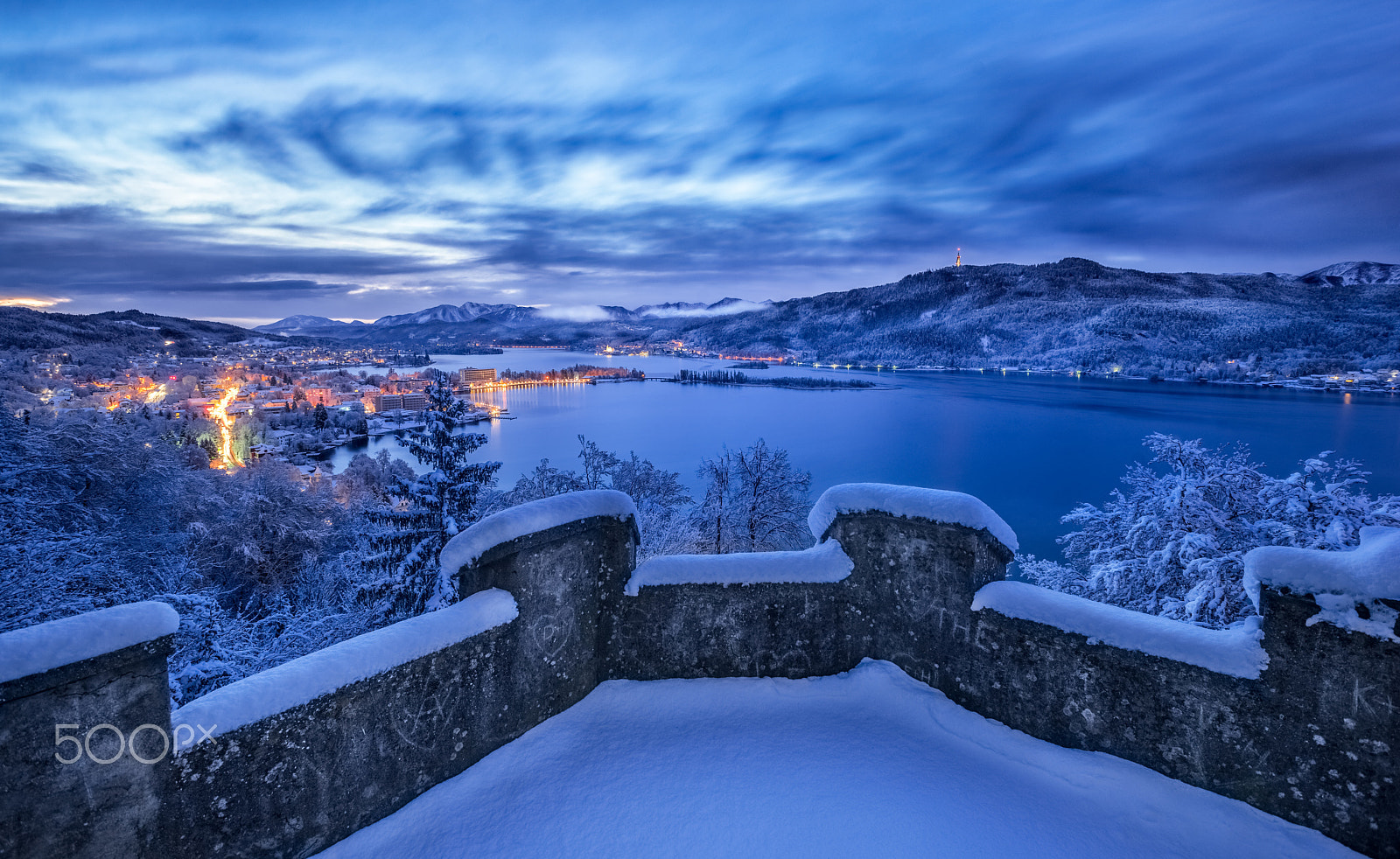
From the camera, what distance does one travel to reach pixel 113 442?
14031mm

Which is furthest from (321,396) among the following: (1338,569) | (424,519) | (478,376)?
(1338,569)

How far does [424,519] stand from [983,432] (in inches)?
2092

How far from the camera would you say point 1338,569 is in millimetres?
3182

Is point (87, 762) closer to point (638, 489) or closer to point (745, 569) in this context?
point (745, 569)

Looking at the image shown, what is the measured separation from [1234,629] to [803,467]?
122ft

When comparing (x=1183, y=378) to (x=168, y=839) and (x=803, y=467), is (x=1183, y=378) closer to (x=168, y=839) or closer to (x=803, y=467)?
(x=803, y=467)

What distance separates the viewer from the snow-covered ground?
133 inches

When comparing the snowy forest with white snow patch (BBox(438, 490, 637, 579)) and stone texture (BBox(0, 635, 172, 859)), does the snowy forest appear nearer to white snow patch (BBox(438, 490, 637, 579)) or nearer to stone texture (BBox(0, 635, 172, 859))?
white snow patch (BBox(438, 490, 637, 579))

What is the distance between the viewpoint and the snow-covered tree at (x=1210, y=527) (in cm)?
991

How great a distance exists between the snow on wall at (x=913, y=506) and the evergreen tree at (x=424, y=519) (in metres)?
10.7

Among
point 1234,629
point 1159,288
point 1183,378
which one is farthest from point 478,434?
point 1159,288

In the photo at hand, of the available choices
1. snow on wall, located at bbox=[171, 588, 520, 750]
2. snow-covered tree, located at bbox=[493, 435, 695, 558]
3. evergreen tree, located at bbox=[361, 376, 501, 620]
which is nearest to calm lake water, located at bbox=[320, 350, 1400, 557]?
snow-covered tree, located at bbox=[493, 435, 695, 558]

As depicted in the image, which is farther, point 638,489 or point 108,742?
point 638,489

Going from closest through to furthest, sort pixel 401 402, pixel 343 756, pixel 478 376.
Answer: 1. pixel 343 756
2. pixel 401 402
3. pixel 478 376
